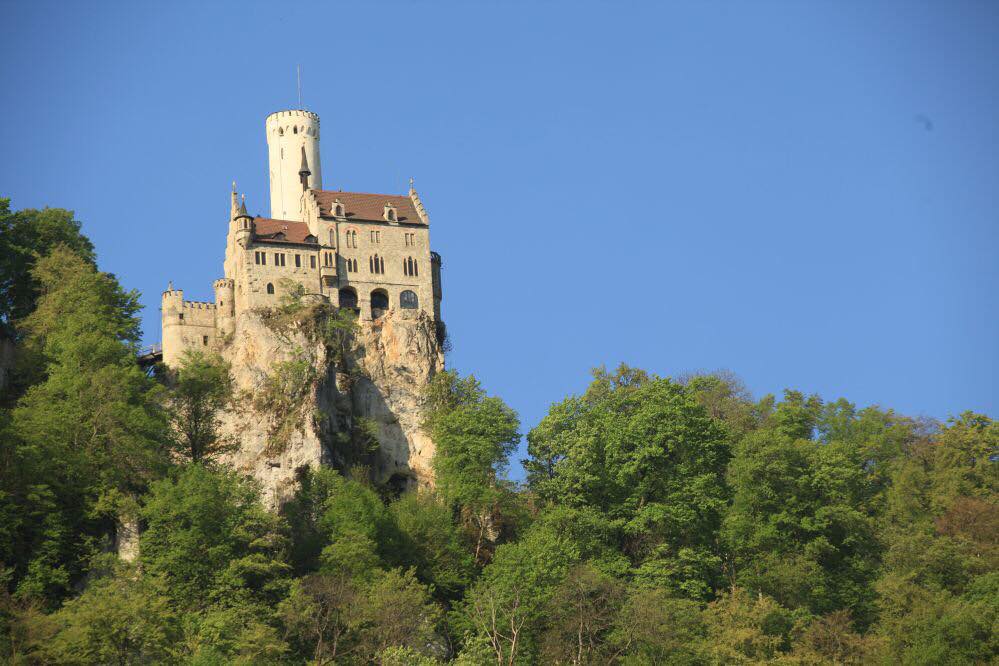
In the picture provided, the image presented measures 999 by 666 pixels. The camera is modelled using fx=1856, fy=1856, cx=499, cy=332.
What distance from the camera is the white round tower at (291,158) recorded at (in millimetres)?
112875

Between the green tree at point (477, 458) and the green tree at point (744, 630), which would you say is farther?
the green tree at point (477, 458)

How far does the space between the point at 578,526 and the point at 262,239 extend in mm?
29764

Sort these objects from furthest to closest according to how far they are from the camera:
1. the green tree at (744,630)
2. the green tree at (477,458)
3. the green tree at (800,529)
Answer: the green tree at (477,458) → the green tree at (800,529) → the green tree at (744,630)

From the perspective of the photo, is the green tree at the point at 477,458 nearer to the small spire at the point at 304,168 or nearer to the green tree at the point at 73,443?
the green tree at the point at 73,443

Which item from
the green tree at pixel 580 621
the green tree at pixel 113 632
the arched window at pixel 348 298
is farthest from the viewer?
the arched window at pixel 348 298

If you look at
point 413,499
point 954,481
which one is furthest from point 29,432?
point 954,481

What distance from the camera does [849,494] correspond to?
88438mm

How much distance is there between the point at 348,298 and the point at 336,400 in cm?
851

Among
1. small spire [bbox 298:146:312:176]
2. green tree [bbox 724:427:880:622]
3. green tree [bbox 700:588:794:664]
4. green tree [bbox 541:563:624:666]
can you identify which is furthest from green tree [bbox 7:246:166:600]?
green tree [bbox 724:427:880:622]

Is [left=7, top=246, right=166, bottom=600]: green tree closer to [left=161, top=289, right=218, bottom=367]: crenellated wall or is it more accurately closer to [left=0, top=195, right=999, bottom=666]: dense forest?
[left=0, top=195, right=999, bottom=666]: dense forest

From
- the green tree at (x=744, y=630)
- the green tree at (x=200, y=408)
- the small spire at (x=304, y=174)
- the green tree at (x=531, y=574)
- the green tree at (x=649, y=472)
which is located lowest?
the green tree at (x=744, y=630)

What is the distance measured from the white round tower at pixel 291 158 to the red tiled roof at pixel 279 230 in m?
5.77

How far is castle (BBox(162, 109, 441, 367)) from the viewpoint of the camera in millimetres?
102062

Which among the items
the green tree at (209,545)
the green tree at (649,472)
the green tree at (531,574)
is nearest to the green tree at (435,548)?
the green tree at (531,574)
